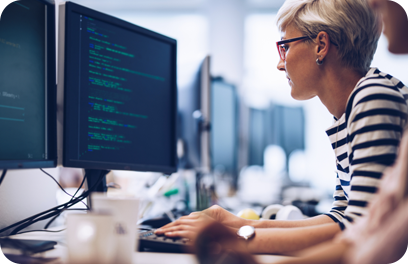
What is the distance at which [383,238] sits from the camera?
378 millimetres

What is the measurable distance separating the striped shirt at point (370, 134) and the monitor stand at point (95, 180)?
70cm

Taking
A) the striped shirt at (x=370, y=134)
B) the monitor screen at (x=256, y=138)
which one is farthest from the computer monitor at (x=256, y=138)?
the striped shirt at (x=370, y=134)

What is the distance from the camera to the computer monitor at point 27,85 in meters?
0.76

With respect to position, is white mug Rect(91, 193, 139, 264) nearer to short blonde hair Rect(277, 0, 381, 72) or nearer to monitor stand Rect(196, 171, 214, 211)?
short blonde hair Rect(277, 0, 381, 72)

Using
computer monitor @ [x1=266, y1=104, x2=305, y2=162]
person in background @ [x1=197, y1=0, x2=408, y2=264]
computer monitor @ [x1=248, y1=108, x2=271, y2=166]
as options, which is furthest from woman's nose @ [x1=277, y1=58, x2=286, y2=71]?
computer monitor @ [x1=266, y1=104, x2=305, y2=162]

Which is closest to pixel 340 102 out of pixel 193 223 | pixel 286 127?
pixel 193 223

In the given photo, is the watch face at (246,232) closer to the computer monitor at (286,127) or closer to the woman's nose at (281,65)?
the woman's nose at (281,65)

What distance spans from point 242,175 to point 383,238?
9.80 ft

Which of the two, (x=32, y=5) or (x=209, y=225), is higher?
(x=32, y=5)

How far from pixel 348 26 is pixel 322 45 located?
84 mm

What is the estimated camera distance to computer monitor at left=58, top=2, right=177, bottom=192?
87cm

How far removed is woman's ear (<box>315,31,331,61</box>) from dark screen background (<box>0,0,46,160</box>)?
2.61ft

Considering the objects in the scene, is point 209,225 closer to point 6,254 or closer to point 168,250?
point 168,250

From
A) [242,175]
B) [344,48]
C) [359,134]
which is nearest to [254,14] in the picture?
[242,175]
